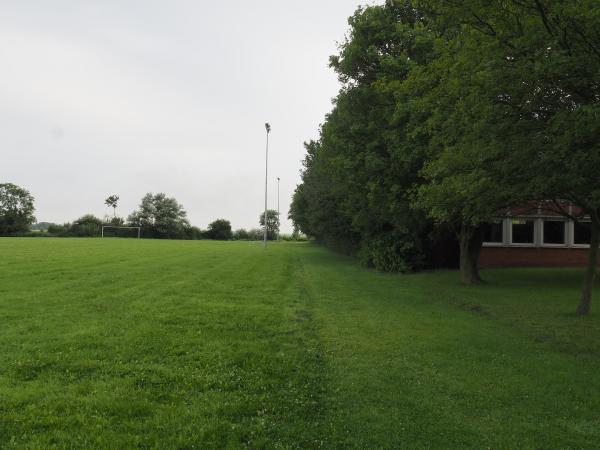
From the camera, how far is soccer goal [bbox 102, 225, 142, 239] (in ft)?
306

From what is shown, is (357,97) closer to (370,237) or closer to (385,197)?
Result: (385,197)

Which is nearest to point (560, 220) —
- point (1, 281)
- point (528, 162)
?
point (528, 162)

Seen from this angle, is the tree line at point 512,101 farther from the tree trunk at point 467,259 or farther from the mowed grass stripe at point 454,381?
the tree trunk at point 467,259

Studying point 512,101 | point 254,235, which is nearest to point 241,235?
point 254,235

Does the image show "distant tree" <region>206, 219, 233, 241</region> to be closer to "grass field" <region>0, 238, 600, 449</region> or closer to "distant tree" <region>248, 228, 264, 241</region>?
"distant tree" <region>248, 228, 264, 241</region>

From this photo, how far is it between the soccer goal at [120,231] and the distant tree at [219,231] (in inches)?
596

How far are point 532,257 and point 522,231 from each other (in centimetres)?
171

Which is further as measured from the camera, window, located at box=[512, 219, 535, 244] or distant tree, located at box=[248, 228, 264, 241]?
distant tree, located at box=[248, 228, 264, 241]

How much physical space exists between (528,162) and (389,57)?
1147 centimetres

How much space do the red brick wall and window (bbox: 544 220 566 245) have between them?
0.52 m

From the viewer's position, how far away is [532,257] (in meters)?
29.5

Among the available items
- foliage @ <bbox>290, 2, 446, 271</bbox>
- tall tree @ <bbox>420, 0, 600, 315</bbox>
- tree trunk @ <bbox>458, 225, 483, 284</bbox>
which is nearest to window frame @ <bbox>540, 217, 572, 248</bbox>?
foliage @ <bbox>290, 2, 446, 271</bbox>

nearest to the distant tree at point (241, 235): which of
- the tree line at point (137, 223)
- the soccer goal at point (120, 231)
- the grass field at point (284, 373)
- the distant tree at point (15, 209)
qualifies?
the tree line at point (137, 223)

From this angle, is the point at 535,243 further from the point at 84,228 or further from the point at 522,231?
the point at 84,228
